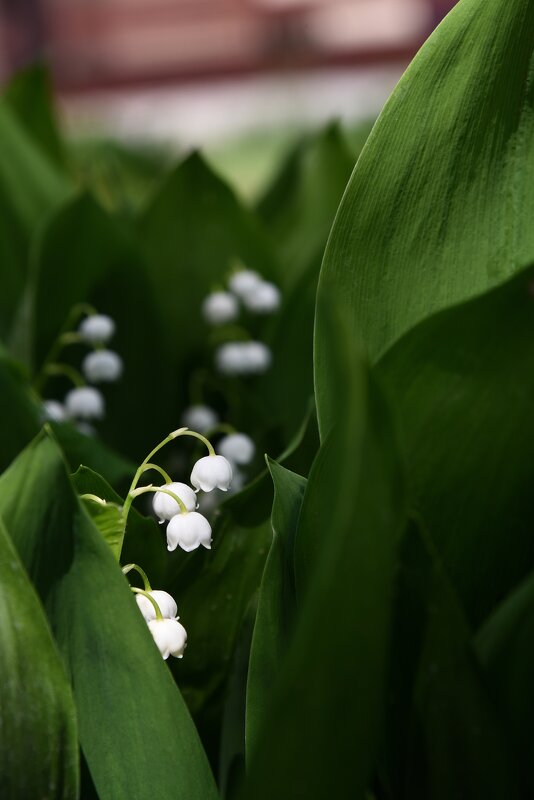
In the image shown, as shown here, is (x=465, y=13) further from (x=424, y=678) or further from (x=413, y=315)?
(x=424, y=678)

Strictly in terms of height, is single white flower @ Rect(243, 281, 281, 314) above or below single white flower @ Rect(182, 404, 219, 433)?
above

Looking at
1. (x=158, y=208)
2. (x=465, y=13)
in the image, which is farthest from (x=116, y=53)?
(x=465, y=13)

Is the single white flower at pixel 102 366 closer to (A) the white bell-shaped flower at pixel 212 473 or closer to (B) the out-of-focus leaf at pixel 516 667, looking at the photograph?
(A) the white bell-shaped flower at pixel 212 473

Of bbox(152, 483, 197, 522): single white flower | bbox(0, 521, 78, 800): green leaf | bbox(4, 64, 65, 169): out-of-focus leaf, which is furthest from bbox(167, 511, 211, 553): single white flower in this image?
bbox(4, 64, 65, 169): out-of-focus leaf

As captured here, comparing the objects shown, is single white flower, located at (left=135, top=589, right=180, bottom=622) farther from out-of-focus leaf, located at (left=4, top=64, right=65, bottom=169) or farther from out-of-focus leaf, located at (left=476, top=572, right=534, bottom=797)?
out-of-focus leaf, located at (left=4, top=64, right=65, bottom=169)

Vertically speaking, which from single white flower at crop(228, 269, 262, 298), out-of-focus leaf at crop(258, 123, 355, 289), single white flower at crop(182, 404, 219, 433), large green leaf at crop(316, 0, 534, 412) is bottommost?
single white flower at crop(182, 404, 219, 433)

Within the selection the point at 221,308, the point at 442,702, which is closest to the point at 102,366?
the point at 221,308

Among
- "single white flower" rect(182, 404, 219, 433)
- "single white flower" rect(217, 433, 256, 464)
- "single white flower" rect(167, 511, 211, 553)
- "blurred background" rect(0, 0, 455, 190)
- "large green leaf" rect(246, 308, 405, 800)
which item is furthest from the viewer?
"blurred background" rect(0, 0, 455, 190)

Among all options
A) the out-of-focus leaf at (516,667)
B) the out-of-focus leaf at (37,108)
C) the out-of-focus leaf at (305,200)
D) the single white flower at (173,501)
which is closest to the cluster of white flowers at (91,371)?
the out-of-focus leaf at (305,200)

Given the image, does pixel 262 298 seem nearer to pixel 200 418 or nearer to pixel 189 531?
pixel 200 418
